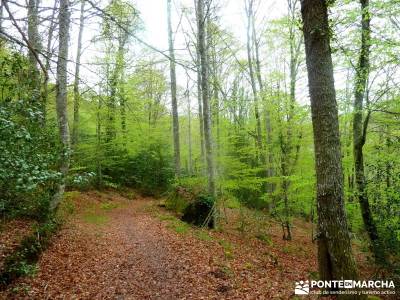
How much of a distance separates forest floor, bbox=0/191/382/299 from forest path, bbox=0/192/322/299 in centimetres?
2

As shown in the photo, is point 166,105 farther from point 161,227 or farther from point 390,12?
point 390,12

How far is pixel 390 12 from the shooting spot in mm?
7629

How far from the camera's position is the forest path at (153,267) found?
552 cm

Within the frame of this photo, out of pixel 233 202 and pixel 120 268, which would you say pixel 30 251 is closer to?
pixel 120 268

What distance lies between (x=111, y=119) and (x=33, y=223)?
393 inches

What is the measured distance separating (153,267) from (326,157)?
14.0 feet

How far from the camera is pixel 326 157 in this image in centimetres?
480

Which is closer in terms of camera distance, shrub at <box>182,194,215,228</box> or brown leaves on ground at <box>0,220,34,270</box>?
brown leaves on ground at <box>0,220,34,270</box>

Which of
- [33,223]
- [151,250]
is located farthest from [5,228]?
[151,250]

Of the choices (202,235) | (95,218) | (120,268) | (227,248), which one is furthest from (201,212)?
(120,268)

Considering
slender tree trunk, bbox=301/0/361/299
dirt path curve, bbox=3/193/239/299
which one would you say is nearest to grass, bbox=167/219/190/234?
dirt path curve, bbox=3/193/239/299

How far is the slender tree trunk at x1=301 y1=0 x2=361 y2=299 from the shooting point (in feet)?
15.5

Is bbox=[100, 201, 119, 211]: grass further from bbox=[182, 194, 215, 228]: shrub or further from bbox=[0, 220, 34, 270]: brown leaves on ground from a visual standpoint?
bbox=[0, 220, 34, 270]: brown leaves on ground

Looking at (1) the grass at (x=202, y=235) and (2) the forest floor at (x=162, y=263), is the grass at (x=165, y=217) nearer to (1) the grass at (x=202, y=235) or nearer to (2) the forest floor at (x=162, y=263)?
(2) the forest floor at (x=162, y=263)
